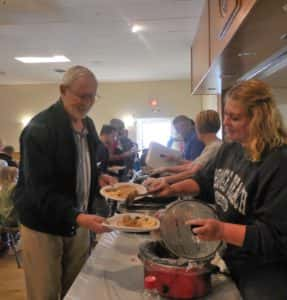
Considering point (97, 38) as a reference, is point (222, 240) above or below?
below

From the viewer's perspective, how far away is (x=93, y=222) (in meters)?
1.31

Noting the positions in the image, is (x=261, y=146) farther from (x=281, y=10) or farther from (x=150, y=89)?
(x=150, y=89)

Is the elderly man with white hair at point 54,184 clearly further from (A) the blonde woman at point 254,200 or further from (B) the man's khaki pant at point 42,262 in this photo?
(A) the blonde woman at point 254,200

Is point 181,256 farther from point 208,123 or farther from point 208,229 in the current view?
point 208,123

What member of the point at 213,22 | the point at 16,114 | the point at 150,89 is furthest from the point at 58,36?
the point at 16,114

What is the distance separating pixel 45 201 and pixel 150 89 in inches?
268

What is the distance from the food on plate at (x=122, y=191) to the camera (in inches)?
67.2

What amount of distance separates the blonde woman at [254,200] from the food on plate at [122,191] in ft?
1.73

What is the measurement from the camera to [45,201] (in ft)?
4.60

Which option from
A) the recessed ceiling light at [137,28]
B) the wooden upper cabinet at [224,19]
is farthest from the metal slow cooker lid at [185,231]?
the recessed ceiling light at [137,28]

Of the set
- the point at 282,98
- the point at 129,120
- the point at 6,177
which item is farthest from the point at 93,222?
the point at 129,120

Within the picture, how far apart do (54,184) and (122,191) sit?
0.40m

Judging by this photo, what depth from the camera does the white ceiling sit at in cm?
306

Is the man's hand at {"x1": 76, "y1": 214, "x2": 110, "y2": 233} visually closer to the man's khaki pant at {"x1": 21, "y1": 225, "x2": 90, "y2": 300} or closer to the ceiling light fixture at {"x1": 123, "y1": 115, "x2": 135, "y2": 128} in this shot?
the man's khaki pant at {"x1": 21, "y1": 225, "x2": 90, "y2": 300}
